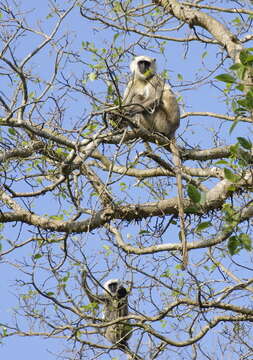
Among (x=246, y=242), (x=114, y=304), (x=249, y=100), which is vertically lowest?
(x=246, y=242)

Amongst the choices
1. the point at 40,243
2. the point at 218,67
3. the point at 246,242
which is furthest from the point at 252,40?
the point at 246,242

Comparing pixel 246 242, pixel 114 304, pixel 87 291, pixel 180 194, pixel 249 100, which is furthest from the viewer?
pixel 114 304

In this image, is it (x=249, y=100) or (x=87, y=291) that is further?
(x=87, y=291)

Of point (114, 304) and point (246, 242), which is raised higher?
point (114, 304)

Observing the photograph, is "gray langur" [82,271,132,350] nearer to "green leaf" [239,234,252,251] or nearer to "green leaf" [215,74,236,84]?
"green leaf" [239,234,252,251]

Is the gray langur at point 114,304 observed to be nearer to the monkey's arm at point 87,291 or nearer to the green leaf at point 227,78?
the monkey's arm at point 87,291

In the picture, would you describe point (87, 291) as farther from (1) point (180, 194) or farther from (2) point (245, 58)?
(2) point (245, 58)


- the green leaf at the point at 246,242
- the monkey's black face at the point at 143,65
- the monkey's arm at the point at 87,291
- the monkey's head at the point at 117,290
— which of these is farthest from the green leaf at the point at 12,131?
the monkey's black face at the point at 143,65

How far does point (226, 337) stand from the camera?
5891 millimetres

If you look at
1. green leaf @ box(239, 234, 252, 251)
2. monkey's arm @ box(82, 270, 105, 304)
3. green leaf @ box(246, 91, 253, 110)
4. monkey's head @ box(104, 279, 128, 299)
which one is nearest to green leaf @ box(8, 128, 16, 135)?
monkey's arm @ box(82, 270, 105, 304)

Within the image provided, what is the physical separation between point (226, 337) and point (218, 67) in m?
2.73

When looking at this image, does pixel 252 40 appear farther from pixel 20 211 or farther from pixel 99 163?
pixel 20 211

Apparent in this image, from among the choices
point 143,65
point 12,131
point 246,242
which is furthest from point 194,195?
point 143,65

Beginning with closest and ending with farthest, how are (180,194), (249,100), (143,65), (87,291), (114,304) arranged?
(249,100)
(87,291)
(180,194)
(114,304)
(143,65)
